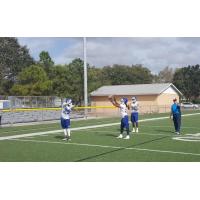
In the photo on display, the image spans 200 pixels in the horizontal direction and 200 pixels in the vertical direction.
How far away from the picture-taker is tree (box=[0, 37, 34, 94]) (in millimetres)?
55344

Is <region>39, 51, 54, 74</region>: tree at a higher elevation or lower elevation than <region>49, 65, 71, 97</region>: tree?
higher

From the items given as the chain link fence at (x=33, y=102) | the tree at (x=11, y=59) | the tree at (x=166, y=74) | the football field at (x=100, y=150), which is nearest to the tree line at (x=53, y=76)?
the tree at (x=11, y=59)

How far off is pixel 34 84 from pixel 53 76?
3.88 m

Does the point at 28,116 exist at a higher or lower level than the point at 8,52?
lower

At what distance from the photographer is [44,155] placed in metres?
11.3

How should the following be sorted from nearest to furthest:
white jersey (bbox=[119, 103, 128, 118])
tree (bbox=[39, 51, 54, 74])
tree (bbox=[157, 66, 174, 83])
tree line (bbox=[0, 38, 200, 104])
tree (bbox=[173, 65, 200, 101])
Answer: white jersey (bbox=[119, 103, 128, 118]), tree line (bbox=[0, 38, 200, 104]), tree (bbox=[39, 51, 54, 74]), tree (bbox=[173, 65, 200, 101]), tree (bbox=[157, 66, 174, 83])

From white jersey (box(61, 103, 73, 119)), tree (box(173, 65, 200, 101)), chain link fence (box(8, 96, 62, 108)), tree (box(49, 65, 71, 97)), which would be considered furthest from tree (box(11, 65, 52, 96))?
tree (box(173, 65, 200, 101))

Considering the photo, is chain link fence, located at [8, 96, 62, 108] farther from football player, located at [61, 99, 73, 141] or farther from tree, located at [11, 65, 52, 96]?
football player, located at [61, 99, 73, 141]

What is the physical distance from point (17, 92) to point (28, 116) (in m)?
16.9

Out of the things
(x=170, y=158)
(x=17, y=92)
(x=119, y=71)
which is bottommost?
(x=170, y=158)

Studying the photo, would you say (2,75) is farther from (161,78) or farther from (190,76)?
(161,78)

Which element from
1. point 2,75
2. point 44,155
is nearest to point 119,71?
point 2,75

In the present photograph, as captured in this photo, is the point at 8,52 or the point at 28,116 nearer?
the point at 28,116
